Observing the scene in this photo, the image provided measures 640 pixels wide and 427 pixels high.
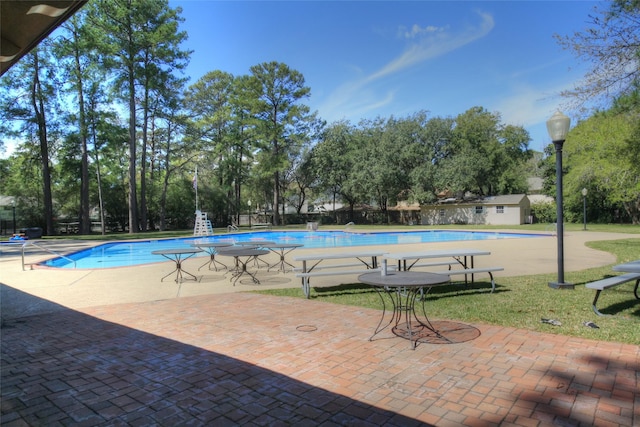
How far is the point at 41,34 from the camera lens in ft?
8.32

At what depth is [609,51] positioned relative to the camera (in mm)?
8477

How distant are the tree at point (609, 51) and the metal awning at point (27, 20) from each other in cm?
1000

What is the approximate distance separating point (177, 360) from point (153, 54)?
95.4 feet

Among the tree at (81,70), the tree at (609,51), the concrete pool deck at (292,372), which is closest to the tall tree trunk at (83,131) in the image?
the tree at (81,70)

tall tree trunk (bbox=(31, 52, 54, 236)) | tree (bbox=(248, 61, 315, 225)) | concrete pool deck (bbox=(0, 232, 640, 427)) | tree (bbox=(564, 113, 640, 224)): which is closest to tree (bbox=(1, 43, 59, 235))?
tall tree trunk (bbox=(31, 52, 54, 236))

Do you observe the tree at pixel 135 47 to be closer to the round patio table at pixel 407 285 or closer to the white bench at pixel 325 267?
the white bench at pixel 325 267

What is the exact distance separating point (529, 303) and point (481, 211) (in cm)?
3229

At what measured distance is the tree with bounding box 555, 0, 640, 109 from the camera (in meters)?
8.30

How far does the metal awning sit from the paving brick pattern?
2631 millimetres

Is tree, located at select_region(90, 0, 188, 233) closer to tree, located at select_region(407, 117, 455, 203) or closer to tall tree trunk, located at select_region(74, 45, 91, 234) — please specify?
tall tree trunk, located at select_region(74, 45, 91, 234)

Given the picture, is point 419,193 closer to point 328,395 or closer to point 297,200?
point 297,200

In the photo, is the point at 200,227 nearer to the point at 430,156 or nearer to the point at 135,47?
the point at 135,47

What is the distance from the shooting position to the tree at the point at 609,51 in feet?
27.2

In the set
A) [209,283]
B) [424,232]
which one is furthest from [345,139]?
[209,283]
